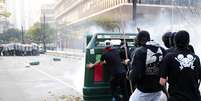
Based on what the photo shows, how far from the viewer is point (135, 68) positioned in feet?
17.2

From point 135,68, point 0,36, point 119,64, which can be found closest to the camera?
point 135,68

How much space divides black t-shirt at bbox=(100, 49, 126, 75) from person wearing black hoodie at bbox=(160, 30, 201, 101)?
2595mm

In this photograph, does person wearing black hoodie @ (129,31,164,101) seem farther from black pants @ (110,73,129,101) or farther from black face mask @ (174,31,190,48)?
black pants @ (110,73,129,101)

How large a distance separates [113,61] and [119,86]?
0.46 m

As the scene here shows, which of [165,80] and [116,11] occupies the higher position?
[116,11]

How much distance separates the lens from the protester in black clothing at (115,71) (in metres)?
7.33

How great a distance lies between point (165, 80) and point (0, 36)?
13629cm

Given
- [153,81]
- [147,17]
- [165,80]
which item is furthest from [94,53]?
[147,17]

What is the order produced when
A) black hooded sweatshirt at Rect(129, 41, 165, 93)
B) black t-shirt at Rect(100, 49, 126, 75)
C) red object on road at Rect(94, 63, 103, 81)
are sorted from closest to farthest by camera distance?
black hooded sweatshirt at Rect(129, 41, 165, 93), black t-shirt at Rect(100, 49, 126, 75), red object on road at Rect(94, 63, 103, 81)

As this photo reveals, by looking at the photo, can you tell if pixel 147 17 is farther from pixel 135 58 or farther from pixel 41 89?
pixel 135 58

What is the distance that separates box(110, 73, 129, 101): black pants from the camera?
24.2 feet

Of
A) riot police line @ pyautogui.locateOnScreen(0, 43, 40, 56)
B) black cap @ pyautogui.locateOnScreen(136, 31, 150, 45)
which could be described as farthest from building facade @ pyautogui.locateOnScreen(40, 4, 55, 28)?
black cap @ pyautogui.locateOnScreen(136, 31, 150, 45)

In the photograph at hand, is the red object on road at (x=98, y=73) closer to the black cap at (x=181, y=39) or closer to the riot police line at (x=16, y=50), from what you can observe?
the black cap at (x=181, y=39)

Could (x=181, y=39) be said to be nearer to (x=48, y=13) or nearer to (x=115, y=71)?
(x=115, y=71)
